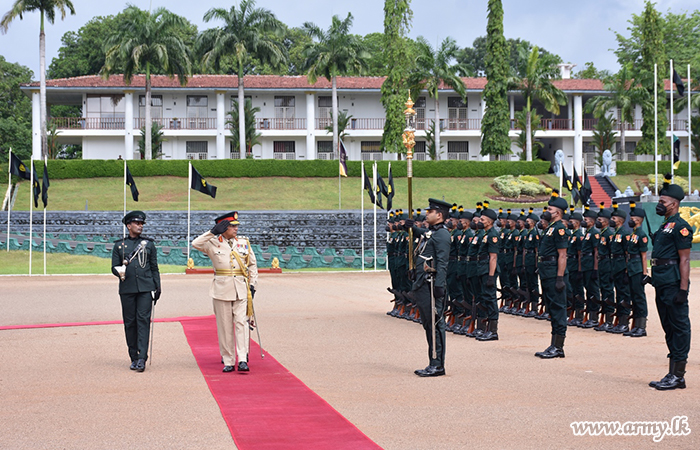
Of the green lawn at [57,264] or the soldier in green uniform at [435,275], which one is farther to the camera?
the green lawn at [57,264]

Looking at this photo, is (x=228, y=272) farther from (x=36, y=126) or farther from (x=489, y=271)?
(x=36, y=126)

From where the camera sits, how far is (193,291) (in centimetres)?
2075

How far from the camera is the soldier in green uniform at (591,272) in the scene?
14250 millimetres

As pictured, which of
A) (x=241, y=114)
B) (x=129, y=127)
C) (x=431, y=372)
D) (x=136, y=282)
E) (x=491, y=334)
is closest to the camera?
(x=431, y=372)

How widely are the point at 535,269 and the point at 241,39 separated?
39207mm

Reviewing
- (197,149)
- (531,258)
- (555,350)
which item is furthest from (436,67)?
(555,350)

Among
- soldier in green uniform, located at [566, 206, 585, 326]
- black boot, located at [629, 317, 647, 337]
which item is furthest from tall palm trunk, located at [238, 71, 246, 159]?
black boot, located at [629, 317, 647, 337]

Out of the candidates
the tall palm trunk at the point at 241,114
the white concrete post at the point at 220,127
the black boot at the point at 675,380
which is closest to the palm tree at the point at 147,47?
the tall palm trunk at the point at 241,114

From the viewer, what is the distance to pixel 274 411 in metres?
7.44

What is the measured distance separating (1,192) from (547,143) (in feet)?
134

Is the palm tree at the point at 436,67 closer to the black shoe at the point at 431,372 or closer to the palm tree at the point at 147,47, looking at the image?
the palm tree at the point at 147,47

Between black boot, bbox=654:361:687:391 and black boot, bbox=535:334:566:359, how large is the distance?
221 cm

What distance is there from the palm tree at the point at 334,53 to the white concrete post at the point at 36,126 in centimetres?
1916

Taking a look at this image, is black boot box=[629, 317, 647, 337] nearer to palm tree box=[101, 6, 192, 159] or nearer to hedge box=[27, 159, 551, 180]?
hedge box=[27, 159, 551, 180]
